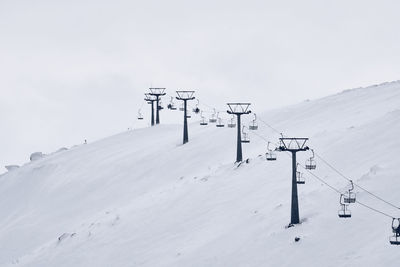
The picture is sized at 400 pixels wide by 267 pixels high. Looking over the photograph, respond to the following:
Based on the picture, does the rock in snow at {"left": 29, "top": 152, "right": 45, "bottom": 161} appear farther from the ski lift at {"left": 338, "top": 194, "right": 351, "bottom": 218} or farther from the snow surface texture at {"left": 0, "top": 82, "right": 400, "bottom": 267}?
the ski lift at {"left": 338, "top": 194, "right": 351, "bottom": 218}

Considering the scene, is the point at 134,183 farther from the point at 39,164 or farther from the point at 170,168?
the point at 39,164

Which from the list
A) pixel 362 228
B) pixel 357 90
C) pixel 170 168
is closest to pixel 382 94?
pixel 357 90

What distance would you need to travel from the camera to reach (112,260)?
155 feet

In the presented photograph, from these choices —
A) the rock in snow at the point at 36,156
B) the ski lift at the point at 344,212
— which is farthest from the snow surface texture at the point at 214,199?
the rock in snow at the point at 36,156

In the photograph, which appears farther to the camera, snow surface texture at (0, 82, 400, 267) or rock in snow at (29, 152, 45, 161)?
rock in snow at (29, 152, 45, 161)

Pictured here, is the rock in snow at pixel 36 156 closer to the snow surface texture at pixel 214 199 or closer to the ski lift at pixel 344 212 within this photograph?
the snow surface texture at pixel 214 199

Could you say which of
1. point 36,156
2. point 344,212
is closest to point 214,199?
point 344,212

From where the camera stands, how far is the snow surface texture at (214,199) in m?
39.8

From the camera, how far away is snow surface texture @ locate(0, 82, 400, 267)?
39.8 m

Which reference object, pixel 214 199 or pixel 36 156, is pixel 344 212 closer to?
pixel 214 199

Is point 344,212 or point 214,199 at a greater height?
point 344,212

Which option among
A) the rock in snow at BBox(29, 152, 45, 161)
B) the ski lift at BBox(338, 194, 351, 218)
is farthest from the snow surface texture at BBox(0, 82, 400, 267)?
the rock in snow at BBox(29, 152, 45, 161)

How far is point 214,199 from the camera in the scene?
50562mm

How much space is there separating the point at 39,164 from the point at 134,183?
20976 mm
